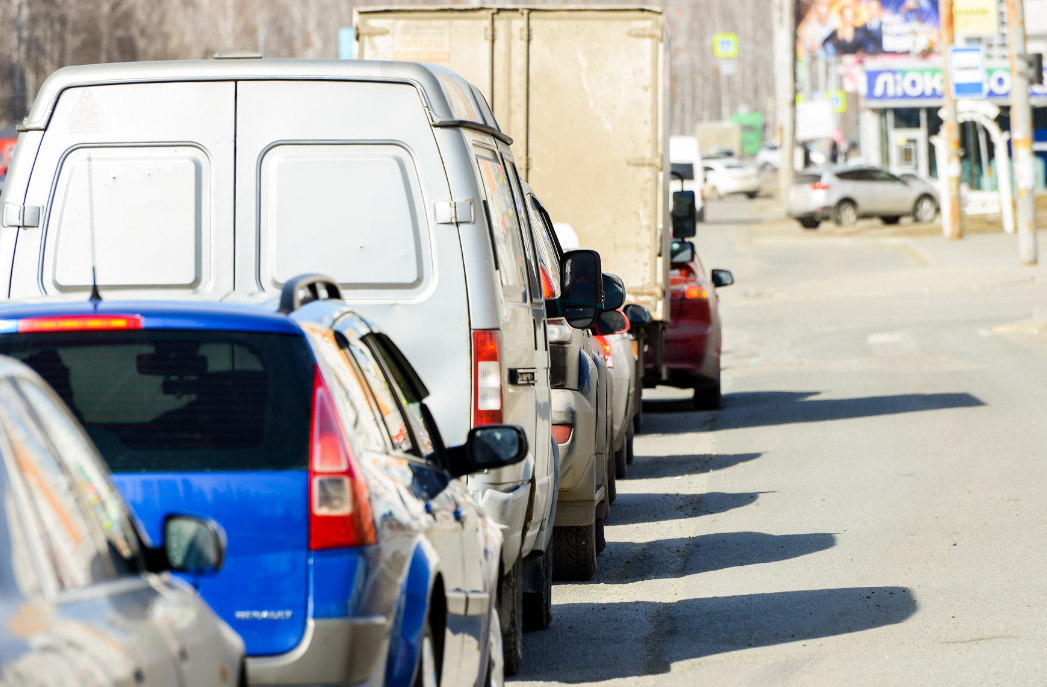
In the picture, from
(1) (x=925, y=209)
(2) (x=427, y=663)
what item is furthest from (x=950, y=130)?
(2) (x=427, y=663)

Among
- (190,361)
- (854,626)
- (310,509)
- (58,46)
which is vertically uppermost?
(58,46)

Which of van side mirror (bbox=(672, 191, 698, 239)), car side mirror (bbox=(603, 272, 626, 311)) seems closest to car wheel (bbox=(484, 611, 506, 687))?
car side mirror (bbox=(603, 272, 626, 311))

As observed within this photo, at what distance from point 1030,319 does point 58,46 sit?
210 ft

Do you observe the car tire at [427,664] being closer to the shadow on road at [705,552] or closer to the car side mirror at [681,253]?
the shadow on road at [705,552]

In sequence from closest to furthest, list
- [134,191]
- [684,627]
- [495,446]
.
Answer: [495,446] < [134,191] < [684,627]

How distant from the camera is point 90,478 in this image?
2.81 m

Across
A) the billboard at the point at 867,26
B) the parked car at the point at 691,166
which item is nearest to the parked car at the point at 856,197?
the parked car at the point at 691,166

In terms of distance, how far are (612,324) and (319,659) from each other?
253 inches

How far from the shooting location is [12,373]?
271 cm

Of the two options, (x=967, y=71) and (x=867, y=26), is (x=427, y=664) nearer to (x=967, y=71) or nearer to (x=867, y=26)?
(x=967, y=71)

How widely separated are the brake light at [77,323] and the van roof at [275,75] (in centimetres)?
224

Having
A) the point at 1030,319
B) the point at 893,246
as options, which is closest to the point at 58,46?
the point at 893,246

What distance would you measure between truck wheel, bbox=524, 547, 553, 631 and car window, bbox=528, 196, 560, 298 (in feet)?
4.65

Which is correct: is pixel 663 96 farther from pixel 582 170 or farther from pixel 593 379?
pixel 593 379
